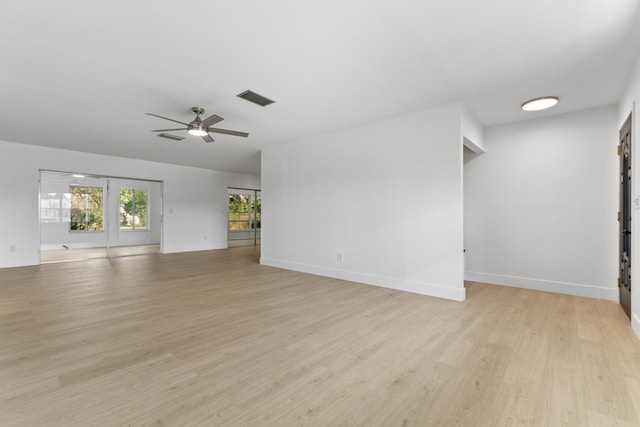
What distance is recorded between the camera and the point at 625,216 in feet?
11.1

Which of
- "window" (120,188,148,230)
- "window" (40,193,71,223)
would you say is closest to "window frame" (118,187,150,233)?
"window" (120,188,148,230)

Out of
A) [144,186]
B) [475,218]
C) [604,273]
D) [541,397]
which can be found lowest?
[541,397]

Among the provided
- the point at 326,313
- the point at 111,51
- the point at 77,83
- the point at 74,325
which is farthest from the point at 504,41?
the point at 74,325

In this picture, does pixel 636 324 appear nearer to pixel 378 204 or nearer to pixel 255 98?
pixel 378 204

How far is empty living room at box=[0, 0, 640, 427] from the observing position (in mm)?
1788

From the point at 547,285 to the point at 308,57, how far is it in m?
4.44

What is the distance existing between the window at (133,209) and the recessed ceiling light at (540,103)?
35.5ft

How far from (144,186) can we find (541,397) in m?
11.2

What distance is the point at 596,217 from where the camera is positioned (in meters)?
3.85

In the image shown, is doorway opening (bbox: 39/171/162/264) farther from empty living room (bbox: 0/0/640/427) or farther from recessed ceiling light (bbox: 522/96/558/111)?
recessed ceiling light (bbox: 522/96/558/111)

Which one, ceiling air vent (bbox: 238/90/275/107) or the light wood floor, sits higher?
ceiling air vent (bbox: 238/90/275/107)

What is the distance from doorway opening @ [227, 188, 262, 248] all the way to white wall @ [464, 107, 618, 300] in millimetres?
7361

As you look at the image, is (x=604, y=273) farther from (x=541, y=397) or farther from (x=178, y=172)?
(x=178, y=172)

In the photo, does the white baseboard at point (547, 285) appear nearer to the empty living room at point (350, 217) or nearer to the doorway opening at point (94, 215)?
the empty living room at point (350, 217)
